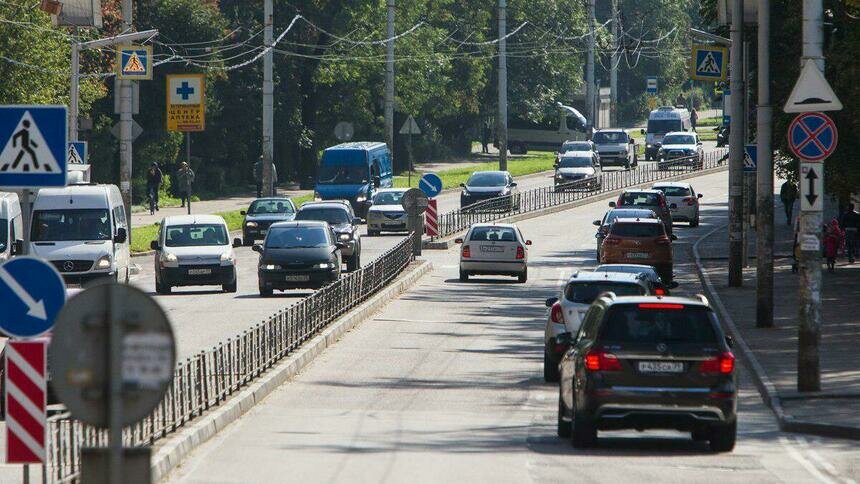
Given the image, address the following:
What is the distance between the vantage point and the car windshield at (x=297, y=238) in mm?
39438

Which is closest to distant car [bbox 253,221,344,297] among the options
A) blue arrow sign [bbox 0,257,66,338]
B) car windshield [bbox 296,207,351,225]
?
car windshield [bbox 296,207,351,225]

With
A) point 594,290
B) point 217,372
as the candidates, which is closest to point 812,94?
point 594,290

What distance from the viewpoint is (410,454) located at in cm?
1681

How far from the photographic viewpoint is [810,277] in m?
21.7

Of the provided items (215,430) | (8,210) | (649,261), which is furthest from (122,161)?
(215,430)

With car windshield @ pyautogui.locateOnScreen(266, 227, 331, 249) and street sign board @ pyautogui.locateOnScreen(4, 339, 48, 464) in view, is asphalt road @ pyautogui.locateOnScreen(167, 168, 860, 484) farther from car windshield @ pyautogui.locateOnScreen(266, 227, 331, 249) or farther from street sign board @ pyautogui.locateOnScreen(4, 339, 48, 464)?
car windshield @ pyautogui.locateOnScreen(266, 227, 331, 249)

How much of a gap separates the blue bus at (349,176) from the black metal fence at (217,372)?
28985 millimetres

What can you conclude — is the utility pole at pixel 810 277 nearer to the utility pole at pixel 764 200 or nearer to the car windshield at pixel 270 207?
the utility pole at pixel 764 200

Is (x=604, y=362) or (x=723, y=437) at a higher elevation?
(x=604, y=362)

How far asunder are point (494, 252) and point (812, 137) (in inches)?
945

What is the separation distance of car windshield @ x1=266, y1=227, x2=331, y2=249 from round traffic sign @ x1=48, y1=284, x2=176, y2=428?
30.5 m

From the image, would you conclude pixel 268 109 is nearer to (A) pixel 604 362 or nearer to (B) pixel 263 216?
(B) pixel 263 216

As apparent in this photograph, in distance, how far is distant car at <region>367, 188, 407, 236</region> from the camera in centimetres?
6078

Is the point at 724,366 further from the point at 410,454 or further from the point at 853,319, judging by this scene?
the point at 853,319
